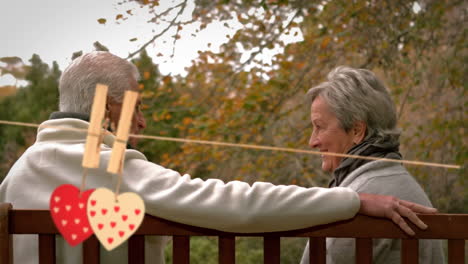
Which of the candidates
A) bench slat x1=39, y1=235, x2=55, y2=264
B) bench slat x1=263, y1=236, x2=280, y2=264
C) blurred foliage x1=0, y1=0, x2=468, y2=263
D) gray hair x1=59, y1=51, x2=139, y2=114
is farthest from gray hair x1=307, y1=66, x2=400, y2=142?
blurred foliage x1=0, y1=0, x2=468, y2=263

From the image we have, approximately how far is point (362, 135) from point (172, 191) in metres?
0.84

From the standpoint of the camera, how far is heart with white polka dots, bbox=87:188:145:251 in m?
1.06

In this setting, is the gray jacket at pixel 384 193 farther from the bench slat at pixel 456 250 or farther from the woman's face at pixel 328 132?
the bench slat at pixel 456 250

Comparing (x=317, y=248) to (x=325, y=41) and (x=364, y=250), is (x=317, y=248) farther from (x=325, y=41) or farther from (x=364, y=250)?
(x=325, y=41)

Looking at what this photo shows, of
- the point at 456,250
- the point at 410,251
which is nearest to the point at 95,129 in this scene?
the point at 410,251

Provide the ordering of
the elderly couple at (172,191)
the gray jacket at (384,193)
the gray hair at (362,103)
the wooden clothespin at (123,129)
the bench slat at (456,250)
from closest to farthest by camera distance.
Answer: the wooden clothespin at (123,129) → the elderly couple at (172,191) → the bench slat at (456,250) → the gray jacket at (384,193) → the gray hair at (362,103)

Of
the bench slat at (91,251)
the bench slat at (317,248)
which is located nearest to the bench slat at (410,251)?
the bench slat at (317,248)

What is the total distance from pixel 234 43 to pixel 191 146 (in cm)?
94

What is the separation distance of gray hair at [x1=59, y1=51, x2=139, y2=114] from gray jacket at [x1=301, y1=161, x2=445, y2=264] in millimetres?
731

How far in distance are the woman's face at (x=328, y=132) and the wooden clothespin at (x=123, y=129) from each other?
1.07 m

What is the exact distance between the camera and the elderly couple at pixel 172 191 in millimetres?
1323

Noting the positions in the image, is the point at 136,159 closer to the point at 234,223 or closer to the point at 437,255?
the point at 234,223

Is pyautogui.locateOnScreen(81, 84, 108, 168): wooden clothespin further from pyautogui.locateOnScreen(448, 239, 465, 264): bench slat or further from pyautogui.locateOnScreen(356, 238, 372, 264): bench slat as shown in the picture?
pyautogui.locateOnScreen(448, 239, 465, 264): bench slat

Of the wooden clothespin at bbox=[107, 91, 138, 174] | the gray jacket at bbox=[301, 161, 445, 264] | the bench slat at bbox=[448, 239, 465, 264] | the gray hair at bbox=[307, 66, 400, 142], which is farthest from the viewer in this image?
the gray hair at bbox=[307, 66, 400, 142]
